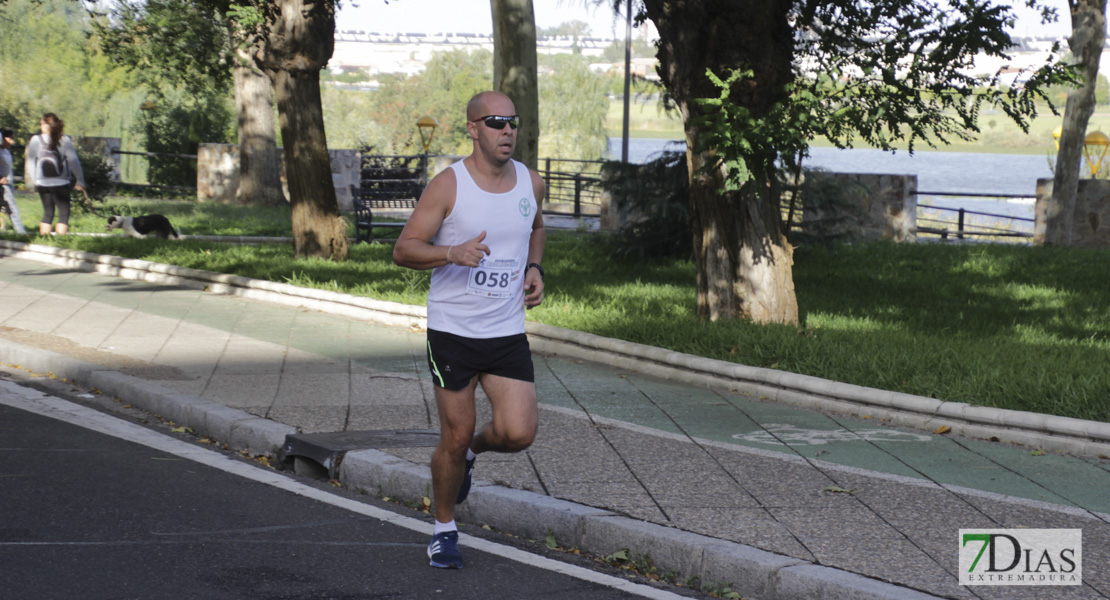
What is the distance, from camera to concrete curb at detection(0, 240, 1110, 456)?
698cm

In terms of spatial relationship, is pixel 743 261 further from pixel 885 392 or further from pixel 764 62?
pixel 885 392

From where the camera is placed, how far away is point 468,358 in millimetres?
4797

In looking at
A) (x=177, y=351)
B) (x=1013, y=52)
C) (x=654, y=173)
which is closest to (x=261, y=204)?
(x=654, y=173)

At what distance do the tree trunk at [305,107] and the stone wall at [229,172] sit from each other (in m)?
13.3

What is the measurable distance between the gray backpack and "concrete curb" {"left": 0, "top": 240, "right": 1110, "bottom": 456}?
5.54 m

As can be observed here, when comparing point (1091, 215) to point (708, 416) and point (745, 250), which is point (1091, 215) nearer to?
point (745, 250)

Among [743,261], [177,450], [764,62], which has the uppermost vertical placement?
[764,62]

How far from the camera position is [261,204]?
2823 cm

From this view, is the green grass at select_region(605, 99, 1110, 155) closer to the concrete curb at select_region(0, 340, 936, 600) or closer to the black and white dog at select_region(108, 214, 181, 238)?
the black and white dog at select_region(108, 214, 181, 238)

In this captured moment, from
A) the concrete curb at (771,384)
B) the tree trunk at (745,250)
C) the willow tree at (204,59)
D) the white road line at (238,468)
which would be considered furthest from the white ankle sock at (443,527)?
the willow tree at (204,59)

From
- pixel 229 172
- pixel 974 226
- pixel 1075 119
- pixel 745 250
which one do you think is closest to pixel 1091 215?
pixel 1075 119

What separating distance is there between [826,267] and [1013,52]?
543 cm

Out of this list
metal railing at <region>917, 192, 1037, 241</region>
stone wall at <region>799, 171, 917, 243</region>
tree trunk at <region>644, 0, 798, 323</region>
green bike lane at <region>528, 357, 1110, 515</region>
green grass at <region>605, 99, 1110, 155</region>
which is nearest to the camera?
green bike lane at <region>528, 357, 1110, 515</region>

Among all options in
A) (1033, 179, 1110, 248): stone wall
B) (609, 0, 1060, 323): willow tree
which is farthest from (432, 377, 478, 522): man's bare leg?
(1033, 179, 1110, 248): stone wall
